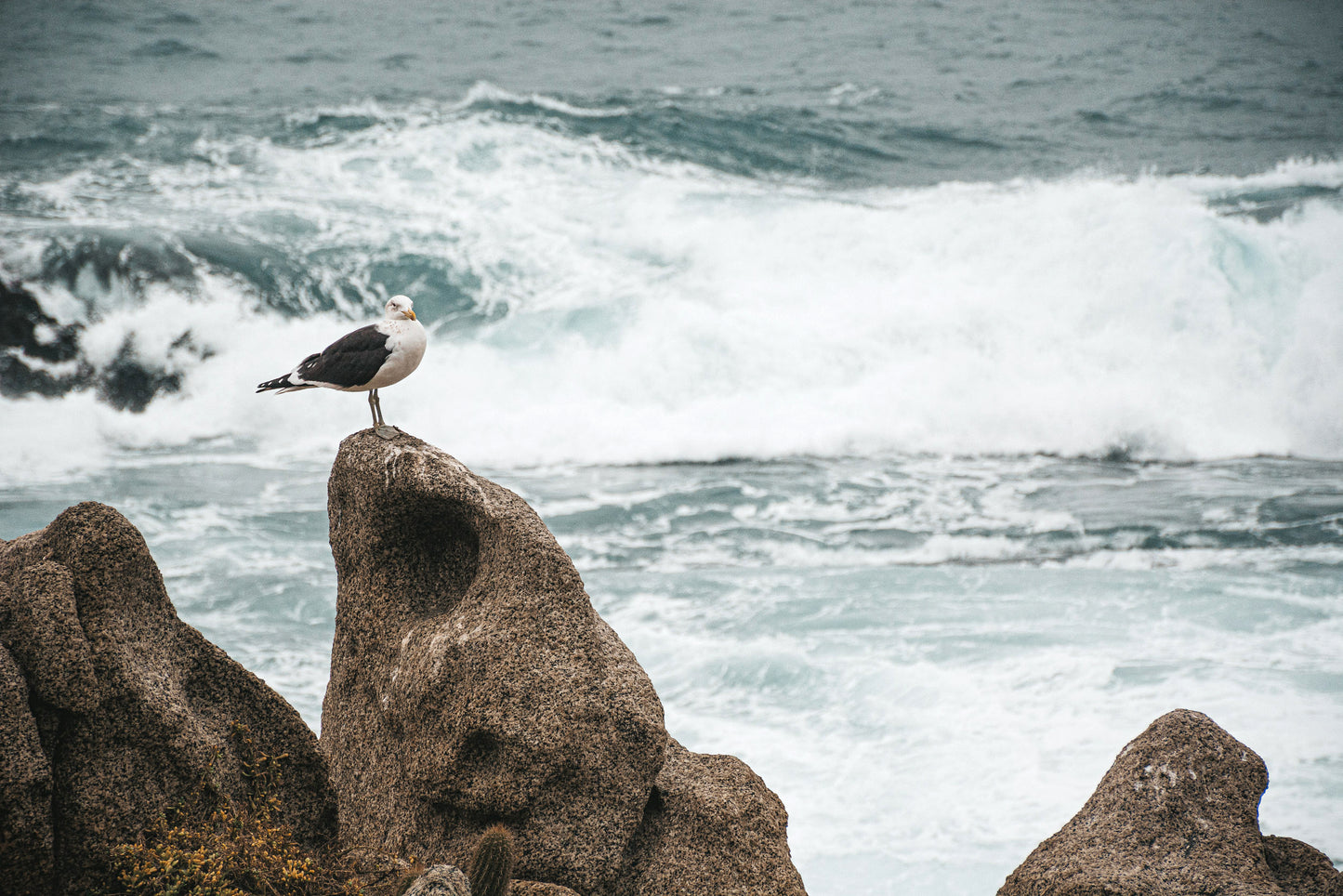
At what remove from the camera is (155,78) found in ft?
83.1

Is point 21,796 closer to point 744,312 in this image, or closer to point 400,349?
point 400,349

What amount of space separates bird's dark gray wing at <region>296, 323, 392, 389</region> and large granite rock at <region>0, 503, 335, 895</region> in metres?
1.13

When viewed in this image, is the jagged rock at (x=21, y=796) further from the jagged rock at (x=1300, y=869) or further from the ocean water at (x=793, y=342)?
the ocean water at (x=793, y=342)

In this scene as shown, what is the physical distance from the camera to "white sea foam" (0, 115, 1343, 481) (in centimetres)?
1542

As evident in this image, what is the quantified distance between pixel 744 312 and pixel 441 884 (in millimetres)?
15505

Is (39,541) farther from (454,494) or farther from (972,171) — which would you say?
(972,171)

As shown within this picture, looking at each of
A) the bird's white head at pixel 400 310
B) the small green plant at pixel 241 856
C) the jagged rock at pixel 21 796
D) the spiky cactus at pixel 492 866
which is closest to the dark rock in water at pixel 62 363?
the bird's white head at pixel 400 310

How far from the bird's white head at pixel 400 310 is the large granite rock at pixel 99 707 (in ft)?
5.02

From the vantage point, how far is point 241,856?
3625 millimetres

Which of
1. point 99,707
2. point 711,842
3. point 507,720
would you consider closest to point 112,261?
point 99,707

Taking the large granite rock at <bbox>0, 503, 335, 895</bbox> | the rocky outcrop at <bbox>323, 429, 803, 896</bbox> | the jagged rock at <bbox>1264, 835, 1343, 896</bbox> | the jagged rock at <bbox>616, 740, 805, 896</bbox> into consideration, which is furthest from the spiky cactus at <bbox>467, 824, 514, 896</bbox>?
the jagged rock at <bbox>1264, 835, 1343, 896</bbox>

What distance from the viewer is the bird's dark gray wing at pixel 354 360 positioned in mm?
4699

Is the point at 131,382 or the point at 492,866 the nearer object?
the point at 492,866

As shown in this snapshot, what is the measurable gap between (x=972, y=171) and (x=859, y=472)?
38.5 feet
